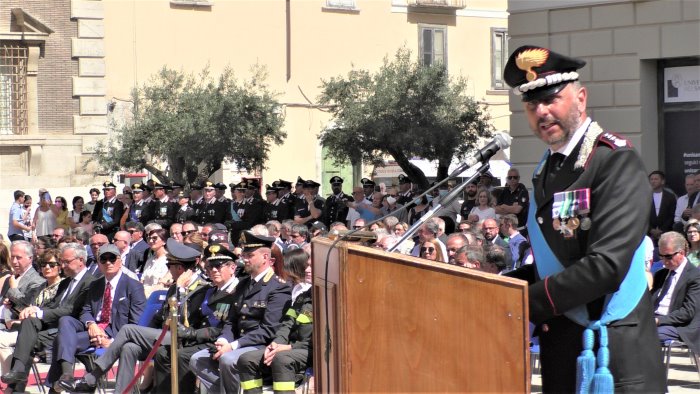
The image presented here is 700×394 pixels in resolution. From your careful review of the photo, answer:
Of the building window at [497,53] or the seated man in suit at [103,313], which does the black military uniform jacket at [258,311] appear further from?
the building window at [497,53]

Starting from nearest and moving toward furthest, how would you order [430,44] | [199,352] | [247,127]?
[199,352] < [247,127] < [430,44]

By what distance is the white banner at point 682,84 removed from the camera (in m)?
14.8

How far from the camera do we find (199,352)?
891cm

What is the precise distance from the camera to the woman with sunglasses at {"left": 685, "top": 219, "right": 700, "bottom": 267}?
33.9ft

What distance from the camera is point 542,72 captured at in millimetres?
3756

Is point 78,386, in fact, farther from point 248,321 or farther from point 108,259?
point 248,321

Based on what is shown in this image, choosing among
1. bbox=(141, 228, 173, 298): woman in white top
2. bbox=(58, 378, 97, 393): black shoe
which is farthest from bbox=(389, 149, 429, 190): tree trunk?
bbox=(58, 378, 97, 393): black shoe

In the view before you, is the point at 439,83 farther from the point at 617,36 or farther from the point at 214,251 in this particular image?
the point at 214,251

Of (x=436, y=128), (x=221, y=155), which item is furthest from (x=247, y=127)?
(x=436, y=128)

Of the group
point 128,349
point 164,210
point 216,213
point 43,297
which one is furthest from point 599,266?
point 164,210

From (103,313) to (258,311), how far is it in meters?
1.95

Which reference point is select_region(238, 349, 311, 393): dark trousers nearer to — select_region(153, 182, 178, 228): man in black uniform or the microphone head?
the microphone head

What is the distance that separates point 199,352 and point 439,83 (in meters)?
16.2

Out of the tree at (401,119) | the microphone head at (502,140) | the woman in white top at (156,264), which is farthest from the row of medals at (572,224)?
the tree at (401,119)
